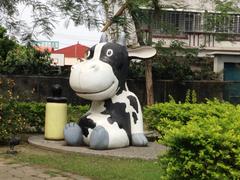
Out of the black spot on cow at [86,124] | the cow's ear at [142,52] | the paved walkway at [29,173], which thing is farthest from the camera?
the cow's ear at [142,52]

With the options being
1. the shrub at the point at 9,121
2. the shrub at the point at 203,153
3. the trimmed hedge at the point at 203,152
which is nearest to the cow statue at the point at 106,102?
the shrub at the point at 9,121

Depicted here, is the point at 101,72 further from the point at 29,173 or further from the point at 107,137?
the point at 29,173

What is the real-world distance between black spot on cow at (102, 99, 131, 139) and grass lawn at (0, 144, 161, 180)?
1123 mm

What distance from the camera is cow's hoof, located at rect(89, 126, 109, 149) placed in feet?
31.5

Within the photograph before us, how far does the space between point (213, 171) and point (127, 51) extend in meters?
6.26

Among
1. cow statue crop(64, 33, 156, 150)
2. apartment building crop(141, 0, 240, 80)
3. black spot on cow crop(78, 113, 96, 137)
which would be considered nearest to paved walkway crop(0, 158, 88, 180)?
cow statue crop(64, 33, 156, 150)

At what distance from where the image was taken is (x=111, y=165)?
8.41 meters

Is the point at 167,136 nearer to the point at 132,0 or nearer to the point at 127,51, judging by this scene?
the point at 127,51

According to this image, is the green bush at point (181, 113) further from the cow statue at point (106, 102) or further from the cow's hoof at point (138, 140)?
the cow's hoof at point (138, 140)

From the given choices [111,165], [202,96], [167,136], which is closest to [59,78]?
[202,96]

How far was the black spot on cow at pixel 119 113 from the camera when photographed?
10.1 metres

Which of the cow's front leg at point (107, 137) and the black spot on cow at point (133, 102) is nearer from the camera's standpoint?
the cow's front leg at point (107, 137)

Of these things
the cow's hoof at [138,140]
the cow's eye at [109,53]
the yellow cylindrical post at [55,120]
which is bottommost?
the cow's hoof at [138,140]

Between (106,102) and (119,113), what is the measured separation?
34 cm
